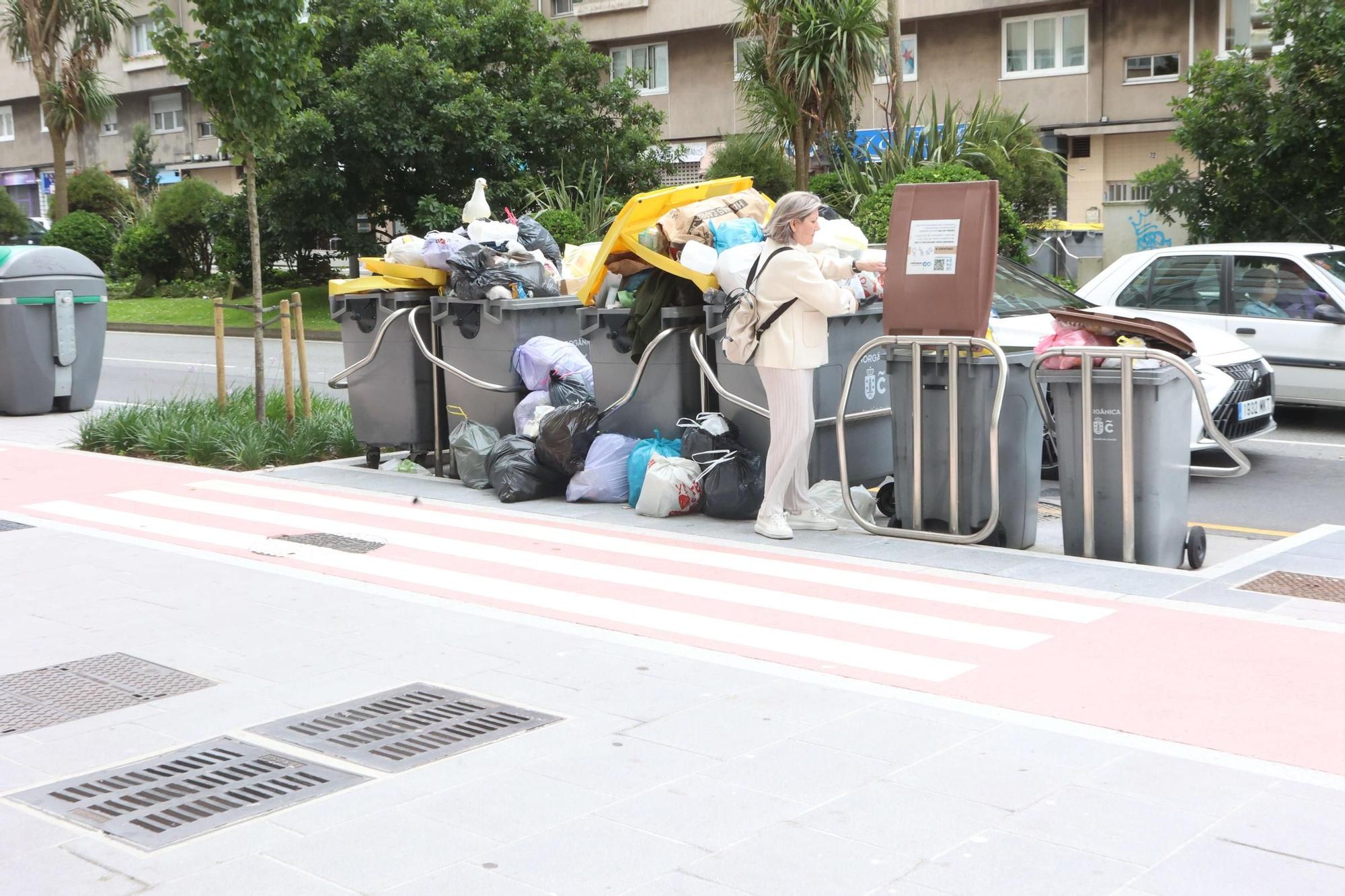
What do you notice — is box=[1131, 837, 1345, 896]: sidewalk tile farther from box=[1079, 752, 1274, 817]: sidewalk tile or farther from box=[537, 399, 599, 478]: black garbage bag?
box=[537, 399, 599, 478]: black garbage bag

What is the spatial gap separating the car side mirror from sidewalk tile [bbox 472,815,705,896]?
8.96 meters

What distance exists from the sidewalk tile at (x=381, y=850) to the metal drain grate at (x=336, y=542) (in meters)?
3.82

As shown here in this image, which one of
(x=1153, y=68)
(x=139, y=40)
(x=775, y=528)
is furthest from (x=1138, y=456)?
(x=139, y=40)

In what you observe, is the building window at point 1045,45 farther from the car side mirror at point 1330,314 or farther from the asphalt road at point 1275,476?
the car side mirror at point 1330,314

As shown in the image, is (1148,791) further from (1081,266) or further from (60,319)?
(1081,266)

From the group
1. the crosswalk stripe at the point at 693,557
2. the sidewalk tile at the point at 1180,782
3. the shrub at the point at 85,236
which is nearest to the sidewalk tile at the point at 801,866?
the sidewalk tile at the point at 1180,782

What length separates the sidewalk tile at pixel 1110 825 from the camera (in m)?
3.62

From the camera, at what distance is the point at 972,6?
30094 mm

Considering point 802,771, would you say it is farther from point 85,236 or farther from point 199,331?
point 85,236

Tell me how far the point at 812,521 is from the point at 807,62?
1304cm

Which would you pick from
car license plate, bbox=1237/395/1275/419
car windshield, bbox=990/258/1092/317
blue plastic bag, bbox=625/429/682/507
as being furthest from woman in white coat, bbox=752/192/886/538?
car license plate, bbox=1237/395/1275/419

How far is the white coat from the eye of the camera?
738 centimetres

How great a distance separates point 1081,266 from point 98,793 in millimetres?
18939

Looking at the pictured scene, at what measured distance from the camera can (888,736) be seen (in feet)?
14.9
